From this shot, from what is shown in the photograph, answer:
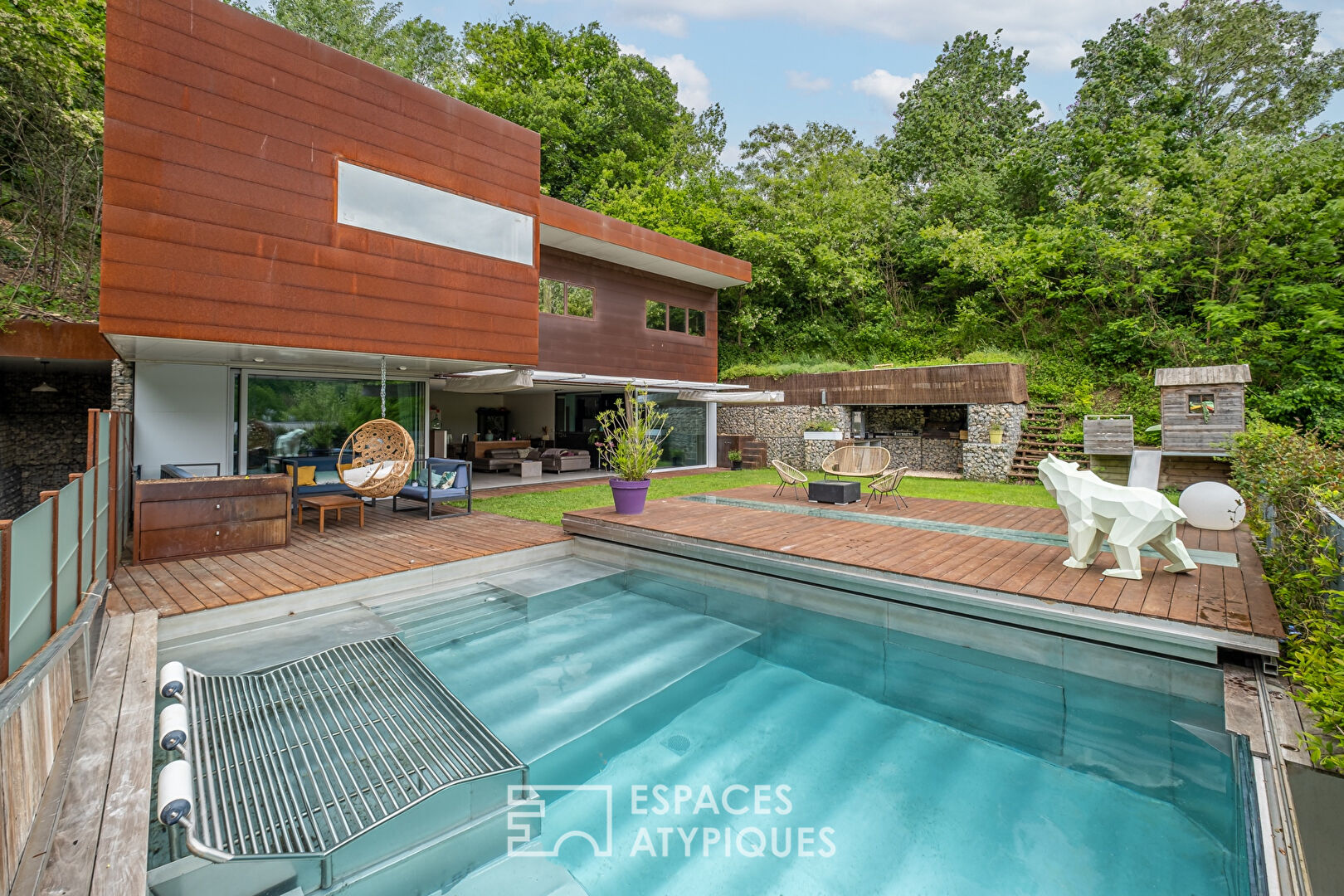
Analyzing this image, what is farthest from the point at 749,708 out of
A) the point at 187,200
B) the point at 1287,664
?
the point at 187,200

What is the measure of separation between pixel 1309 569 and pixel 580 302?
37.3ft

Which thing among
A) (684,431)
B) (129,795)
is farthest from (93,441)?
(684,431)

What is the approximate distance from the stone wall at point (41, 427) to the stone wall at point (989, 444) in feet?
60.3

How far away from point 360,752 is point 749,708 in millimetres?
2348

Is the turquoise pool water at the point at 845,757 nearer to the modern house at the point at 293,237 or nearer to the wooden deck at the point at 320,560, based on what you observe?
the wooden deck at the point at 320,560

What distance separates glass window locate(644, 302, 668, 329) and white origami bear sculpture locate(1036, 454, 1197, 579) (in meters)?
10.4

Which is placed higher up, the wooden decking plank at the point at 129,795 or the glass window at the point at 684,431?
the glass window at the point at 684,431

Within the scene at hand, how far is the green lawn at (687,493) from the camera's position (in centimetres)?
887

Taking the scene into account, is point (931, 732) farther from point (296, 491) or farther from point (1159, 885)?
point (296, 491)

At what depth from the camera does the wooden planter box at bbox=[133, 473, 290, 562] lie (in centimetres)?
548

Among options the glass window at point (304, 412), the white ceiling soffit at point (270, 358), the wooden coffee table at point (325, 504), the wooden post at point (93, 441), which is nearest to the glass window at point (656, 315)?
the white ceiling soffit at point (270, 358)

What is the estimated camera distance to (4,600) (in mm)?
2037

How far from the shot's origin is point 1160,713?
3.52 m

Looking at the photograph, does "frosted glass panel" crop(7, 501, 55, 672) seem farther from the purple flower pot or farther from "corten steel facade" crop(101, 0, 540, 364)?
the purple flower pot
